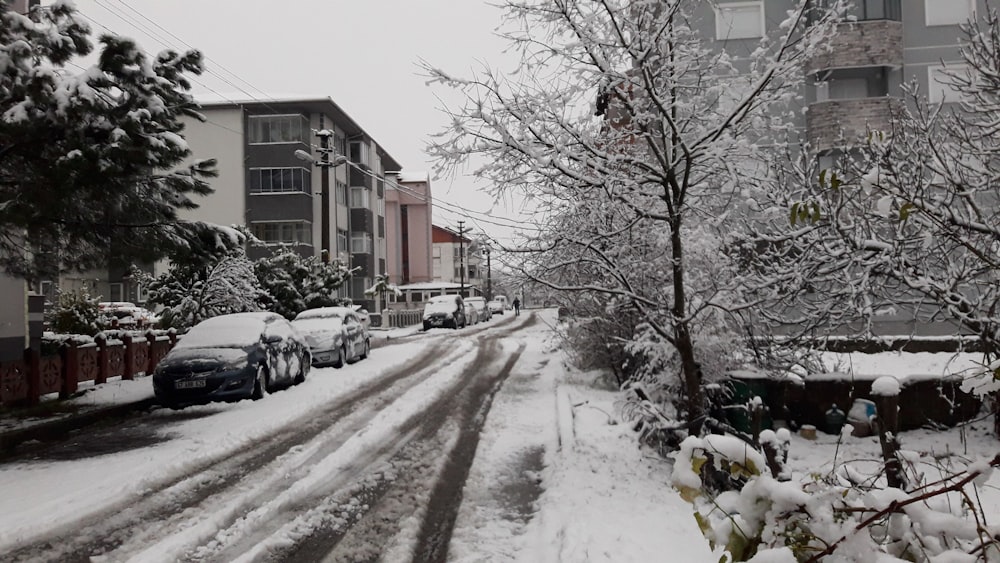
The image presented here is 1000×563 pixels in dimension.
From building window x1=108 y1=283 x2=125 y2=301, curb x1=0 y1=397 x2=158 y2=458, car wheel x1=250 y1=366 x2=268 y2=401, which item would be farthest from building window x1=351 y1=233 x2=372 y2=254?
curb x1=0 y1=397 x2=158 y2=458

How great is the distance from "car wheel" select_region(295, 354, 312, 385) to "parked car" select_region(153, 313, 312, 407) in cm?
43

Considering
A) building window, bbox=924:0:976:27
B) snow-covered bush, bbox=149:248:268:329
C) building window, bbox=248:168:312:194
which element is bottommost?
snow-covered bush, bbox=149:248:268:329

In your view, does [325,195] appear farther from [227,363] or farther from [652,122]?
[652,122]

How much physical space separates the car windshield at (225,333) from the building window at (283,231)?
30.8 metres

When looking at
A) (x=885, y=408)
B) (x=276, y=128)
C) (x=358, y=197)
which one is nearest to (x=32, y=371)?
(x=885, y=408)

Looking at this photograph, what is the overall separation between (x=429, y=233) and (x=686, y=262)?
75722 mm

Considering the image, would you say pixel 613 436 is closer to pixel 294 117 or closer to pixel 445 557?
pixel 445 557

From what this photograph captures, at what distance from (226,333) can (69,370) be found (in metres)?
3.03

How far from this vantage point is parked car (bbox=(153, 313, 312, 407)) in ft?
40.1

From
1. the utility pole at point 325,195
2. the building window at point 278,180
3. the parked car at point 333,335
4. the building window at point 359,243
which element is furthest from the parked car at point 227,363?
the building window at point 359,243

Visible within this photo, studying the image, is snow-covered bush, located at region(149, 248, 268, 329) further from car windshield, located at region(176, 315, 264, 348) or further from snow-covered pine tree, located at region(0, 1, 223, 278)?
snow-covered pine tree, located at region(0, 1, 223, 278)

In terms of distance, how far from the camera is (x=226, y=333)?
1354 cm

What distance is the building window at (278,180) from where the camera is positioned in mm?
43219

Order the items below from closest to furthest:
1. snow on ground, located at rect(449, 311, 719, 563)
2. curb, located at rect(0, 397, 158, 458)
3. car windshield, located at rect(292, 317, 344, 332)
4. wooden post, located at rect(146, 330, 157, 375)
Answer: snow on ground, located at rect(449, 311, 719, 563) → curb, located at rect(0, 397, 158, 458) → wooden post, located at rect(146, 330, 157, 375) → car windshield, located at rect(292, 317, 344, 332)
